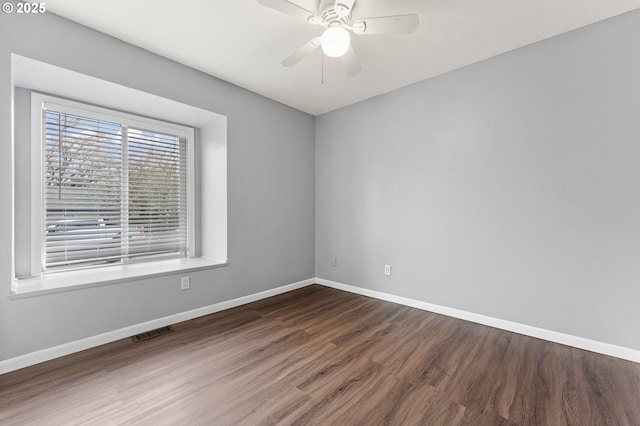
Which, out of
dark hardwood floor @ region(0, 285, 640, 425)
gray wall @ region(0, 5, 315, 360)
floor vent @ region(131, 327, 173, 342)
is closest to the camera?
dark hardwood floor @ region(0, 285, 640, 425)

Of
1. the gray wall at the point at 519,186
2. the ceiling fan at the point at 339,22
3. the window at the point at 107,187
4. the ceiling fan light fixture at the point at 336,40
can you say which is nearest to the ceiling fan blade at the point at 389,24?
the ceiling fan at the point at 339,22

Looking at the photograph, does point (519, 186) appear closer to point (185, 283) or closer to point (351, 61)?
point (351, 61)

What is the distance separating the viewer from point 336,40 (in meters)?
1.72

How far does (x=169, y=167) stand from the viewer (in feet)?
10.9

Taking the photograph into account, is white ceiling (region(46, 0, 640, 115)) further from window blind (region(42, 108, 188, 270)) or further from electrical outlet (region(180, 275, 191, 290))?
electrical outlet (region(180, 275, 191, 290))

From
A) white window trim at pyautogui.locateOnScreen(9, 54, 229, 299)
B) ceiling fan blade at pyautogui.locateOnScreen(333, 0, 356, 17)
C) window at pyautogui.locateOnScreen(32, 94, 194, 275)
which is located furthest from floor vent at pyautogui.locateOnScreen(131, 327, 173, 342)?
ceiling fan blade at pyautogui.locateOnScreen(333, 0, 356, 17)

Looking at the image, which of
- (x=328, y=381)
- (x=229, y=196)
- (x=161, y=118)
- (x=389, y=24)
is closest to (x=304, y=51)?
(x=389, y=24)

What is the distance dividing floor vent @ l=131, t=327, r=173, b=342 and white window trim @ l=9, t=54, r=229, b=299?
517 mm

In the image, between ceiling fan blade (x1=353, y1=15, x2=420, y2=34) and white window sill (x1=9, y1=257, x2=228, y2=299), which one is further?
white window sill (x1=9, y1=257, x2=228, y2=299)

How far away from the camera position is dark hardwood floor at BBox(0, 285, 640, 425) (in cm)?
153

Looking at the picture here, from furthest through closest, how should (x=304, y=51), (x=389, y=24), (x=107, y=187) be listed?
(x=107, y=187), (x=304, y=51), (x=389, y=24)

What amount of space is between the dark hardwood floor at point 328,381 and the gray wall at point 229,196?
1.00 ft

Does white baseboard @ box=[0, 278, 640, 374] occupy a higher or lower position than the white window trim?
lower

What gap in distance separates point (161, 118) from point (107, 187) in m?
0.99
